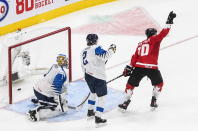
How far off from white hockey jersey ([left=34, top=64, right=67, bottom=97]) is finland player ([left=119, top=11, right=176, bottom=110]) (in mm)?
892

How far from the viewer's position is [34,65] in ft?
33.0

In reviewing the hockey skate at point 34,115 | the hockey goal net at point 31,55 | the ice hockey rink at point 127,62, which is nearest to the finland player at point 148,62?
the ice hockey rink at point 127,62

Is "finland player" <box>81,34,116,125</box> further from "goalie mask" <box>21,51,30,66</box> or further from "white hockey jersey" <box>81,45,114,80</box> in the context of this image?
"goalie mask" <box>21,51,30,66</box>

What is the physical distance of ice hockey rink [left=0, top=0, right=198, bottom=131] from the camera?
834 cm

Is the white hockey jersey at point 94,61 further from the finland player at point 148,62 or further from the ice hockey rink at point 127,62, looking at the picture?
→ the ice hockey rink at point 127,62

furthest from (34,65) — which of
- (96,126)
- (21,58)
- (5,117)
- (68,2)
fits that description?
(68,2)

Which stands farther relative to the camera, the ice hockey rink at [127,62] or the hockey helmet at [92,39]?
the ice hockey rink at [127,62]

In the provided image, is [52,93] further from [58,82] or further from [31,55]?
[31,55]

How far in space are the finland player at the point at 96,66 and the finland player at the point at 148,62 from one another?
0.55 m

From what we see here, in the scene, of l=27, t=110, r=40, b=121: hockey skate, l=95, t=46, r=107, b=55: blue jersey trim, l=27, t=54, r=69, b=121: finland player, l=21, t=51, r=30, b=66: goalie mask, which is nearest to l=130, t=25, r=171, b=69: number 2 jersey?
l=95, t=46, r=107, b=55: blue jersey trim

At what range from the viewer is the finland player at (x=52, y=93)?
8.38 m

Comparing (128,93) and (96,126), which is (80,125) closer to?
(96,126)

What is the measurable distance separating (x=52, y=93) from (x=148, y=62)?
1410 mm

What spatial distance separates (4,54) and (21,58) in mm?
411
